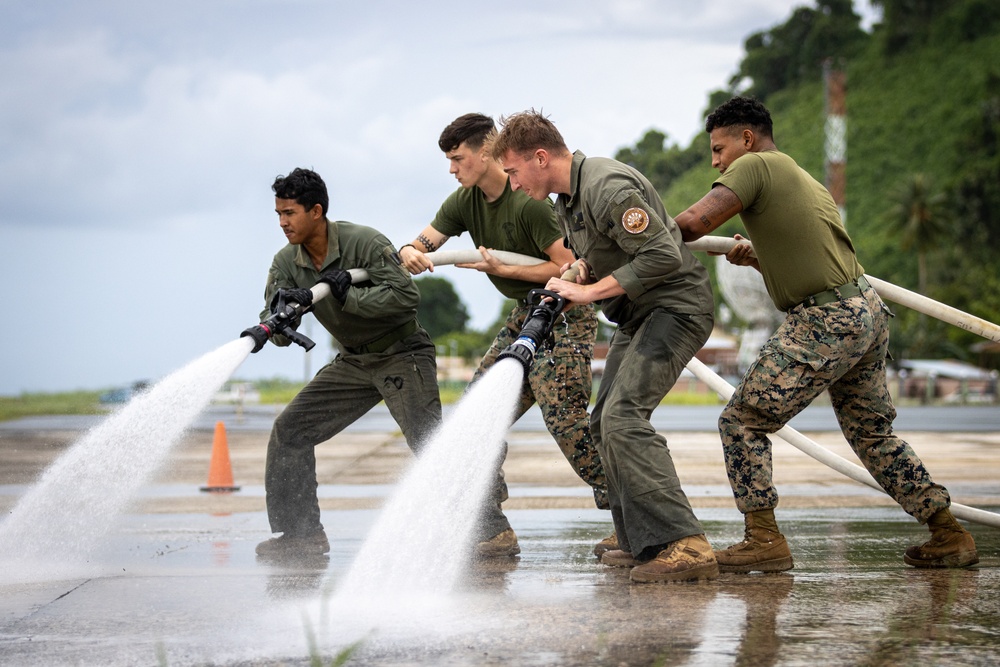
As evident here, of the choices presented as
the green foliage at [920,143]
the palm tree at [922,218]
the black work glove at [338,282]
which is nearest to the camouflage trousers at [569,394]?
the black work glove at [338,282]

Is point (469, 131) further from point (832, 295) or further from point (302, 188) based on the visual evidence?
point (832, 295)

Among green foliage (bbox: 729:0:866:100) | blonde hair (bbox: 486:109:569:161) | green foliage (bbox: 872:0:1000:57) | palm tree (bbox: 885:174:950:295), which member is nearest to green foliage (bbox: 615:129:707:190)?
green foliage (bbox: 729:0:866:100)

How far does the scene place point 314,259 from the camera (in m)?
6.23

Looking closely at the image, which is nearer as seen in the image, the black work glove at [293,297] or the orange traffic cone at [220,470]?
the black work glove at [293,297]

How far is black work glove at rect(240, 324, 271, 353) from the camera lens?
5379 mm

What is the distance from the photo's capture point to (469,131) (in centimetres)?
587

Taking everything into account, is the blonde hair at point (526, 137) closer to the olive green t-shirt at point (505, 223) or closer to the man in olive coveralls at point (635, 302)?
the man in olive coveralls at point (635, 302)

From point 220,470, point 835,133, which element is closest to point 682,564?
point 220,470

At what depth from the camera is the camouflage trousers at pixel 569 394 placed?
18.7 feet

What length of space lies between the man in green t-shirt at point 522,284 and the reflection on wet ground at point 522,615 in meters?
0.39

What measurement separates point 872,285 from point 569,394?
58.9 inches

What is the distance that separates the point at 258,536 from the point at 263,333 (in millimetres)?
1756

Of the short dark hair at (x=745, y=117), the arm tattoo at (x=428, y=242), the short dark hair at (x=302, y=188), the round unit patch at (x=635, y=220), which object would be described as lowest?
the round unit patch at (x=635, y=220)

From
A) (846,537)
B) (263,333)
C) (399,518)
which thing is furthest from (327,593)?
(846,537)
